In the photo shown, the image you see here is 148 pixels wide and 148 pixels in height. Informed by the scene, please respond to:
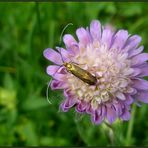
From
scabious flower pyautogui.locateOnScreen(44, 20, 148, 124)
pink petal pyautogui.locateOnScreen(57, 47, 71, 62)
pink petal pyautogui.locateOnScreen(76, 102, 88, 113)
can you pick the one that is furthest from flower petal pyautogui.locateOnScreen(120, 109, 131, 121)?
pink petal pyautogui.locateOnScreen(57, 47, 71, 62)

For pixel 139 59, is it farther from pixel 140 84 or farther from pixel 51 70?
pixel 51 70

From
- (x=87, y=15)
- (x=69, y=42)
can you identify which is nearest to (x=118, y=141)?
(x=69, y=42)

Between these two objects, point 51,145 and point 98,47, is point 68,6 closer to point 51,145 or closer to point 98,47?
point 51,145

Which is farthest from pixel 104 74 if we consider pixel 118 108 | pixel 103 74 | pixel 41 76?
pixel 41 76

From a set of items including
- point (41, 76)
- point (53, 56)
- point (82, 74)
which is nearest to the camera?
point (82, 74)

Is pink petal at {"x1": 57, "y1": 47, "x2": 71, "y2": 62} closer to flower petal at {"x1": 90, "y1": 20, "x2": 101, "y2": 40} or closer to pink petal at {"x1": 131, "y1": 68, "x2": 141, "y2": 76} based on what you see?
flower petal at {"x1": 90, "y1": 20, "x2": 101, "y2": 40}

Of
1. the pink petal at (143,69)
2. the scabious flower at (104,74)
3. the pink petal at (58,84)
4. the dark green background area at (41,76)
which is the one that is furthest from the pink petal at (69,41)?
the dark green background area at (41,76)
